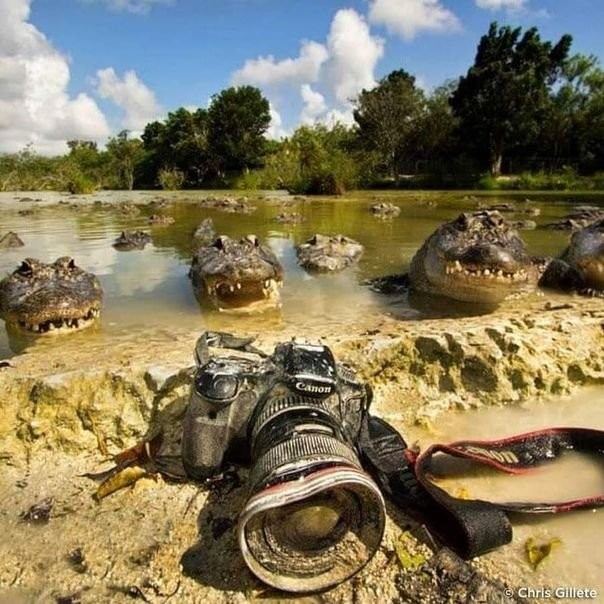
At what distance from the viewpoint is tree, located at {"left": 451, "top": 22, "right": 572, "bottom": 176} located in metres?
33.2

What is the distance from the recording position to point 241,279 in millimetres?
4832

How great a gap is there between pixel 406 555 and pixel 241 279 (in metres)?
3.50

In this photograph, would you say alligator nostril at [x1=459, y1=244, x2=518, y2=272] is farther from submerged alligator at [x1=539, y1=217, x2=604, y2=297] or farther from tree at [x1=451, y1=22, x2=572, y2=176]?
tree at [x1=451, y1=22, x2=572, y2=176]

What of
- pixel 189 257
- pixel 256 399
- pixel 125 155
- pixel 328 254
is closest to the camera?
pixel 256 399

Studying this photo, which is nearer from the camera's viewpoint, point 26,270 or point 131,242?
point 26,270

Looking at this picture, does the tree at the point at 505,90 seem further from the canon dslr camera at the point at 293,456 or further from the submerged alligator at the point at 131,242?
the canon dslr camera at the point at 293,456

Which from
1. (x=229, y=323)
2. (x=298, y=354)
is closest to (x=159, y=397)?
(x=298, y=354)

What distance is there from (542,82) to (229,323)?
122ft

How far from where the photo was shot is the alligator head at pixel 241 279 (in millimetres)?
4852

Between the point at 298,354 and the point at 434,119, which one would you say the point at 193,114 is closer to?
the point at 434,119

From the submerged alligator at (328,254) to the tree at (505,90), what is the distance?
99.8 ft

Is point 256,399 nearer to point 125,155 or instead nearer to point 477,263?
point 477,263

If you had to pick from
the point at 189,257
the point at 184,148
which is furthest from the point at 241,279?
the point at 184,148

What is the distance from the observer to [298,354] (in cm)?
170
